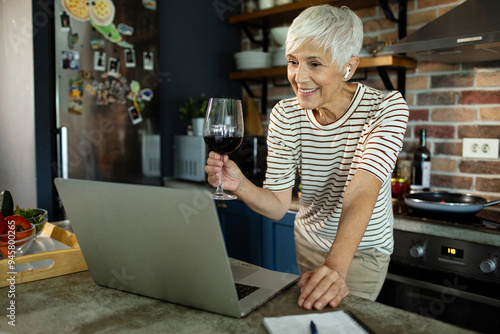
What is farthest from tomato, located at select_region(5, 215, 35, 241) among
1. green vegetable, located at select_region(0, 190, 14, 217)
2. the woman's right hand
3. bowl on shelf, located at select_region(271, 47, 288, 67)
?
bowl on shelf, located at select_region(271, 47, 288, 67)

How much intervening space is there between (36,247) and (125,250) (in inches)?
16.3

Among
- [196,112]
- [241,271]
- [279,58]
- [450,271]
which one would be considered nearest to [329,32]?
[241,271]

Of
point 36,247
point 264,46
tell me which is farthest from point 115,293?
point 264,46

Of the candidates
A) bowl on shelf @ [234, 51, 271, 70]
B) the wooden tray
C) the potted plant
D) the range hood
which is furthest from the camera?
bowl on shelf @ [234, 51, 271, 70]

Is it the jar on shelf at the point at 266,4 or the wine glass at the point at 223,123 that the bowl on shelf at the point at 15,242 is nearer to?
the wine glass at the point at 223,123

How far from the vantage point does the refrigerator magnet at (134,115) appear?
2666 mm

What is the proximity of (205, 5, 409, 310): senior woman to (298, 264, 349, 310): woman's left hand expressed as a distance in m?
0.08

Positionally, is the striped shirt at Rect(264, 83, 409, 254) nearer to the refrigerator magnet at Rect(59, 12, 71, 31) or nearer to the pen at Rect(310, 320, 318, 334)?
the pen at Rect(310, 320, 318, 334)

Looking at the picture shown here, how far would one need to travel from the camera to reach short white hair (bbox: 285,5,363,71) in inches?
46.6

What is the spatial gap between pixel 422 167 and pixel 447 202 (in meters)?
0.41

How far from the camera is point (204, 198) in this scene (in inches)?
25.8

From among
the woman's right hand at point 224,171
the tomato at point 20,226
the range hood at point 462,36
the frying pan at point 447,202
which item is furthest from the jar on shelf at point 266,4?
the tomato at point 20,226

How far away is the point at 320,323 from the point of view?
0.74 metres

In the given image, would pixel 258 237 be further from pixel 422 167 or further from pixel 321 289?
pixel 321 289
